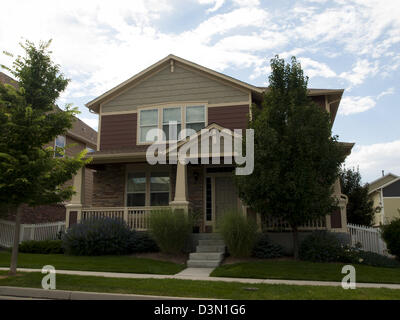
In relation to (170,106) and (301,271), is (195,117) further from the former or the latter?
(301,271)

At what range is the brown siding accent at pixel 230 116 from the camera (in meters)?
14.5

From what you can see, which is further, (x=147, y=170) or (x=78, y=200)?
(x=147, y=170)

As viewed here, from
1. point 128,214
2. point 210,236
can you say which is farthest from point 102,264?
point 210,236

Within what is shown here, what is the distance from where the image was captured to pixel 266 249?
11133 mm

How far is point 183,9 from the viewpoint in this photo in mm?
12164

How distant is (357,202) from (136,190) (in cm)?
1049

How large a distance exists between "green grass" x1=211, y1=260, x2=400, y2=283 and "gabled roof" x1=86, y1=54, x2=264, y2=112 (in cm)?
740

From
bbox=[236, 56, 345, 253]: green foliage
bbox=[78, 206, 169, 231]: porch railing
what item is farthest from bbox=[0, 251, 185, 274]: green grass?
bbox=[236, 56, 345, 253]: green foliage

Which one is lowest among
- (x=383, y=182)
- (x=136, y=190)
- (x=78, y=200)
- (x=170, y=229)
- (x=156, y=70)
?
(x=170, y=229)

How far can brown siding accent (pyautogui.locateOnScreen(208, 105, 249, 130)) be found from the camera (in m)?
14.5

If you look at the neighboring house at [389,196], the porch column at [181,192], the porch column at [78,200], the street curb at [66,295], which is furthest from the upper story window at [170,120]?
the neighboring house at [389,196]

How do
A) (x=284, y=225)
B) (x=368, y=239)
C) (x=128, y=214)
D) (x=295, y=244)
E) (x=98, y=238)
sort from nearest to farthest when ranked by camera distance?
(x=295, y=244), (x=98, y=238), (x=284, y=225), (x=368, y=239), (x=128, y=214)

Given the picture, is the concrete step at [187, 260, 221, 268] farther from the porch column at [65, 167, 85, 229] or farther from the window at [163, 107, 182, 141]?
the window at [163, 107, 182, 141]
